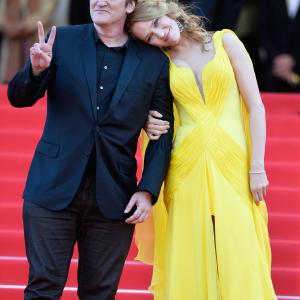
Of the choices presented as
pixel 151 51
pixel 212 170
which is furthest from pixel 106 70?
pixel 212 170

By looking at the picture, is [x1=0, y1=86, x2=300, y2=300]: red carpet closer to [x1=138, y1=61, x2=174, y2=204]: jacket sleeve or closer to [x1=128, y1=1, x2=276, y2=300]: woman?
[x1=128, y1=1, x2=276, y2=300]: woman

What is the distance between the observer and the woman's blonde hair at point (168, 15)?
455cm

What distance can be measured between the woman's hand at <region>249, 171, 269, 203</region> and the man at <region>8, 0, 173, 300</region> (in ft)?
1.33

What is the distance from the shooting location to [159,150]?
4.53 meters

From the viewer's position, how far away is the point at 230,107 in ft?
15.2

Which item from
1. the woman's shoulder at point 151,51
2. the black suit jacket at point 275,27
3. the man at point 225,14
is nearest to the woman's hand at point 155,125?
the woman's shoulder at point 151,51

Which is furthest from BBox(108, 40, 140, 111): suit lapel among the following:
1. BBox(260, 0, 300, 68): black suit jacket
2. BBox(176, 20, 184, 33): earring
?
BBox(260, 0, 300, 68): black suit jacket

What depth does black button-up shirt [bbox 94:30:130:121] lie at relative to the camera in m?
4.43

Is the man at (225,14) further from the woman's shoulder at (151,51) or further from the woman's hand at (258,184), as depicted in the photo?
the woman's hand at (258,184)

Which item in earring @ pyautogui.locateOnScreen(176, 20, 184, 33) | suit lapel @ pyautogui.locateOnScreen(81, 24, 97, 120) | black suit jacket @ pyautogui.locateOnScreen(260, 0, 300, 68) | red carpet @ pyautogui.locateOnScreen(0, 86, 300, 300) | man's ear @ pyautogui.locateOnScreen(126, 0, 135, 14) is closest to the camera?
suit lapel @ pyautogui.locateOnScreen(81, 24, 97, 120)

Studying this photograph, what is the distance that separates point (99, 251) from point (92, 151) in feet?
1.49

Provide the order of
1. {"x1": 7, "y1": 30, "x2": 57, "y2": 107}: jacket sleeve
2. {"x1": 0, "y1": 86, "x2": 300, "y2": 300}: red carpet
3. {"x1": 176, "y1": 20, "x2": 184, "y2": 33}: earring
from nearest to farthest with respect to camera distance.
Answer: {"x1": 7, "y1": 30, "x2": 57, "y2": 107}: jacket sleeve, {"x1": 176, "y1": 20, "x2": 184, "y2": 33}: earring, {"x1": 0, "y1": 86, "x2": 300, "y2": 300}: red carpet

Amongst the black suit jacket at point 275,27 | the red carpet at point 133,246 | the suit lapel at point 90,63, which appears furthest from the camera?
the black suit jacket at point 275,27

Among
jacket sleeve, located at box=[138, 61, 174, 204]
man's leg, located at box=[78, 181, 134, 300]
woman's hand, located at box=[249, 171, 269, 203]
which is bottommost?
man's leg, located at box=[78, 181, 134, 300]
